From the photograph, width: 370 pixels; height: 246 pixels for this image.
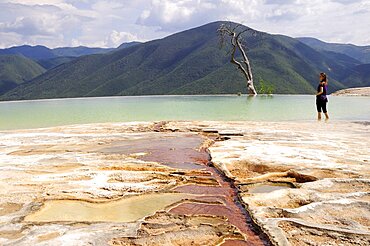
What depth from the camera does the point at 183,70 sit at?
90.6 metres

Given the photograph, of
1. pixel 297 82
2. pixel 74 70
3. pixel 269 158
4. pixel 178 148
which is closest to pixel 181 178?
pixel 269 158

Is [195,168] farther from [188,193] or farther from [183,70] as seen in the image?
[183,70]

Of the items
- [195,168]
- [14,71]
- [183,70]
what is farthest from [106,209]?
[14,71]

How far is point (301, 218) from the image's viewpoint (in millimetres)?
4027

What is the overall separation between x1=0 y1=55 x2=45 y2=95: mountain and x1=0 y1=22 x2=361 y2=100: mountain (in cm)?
2692

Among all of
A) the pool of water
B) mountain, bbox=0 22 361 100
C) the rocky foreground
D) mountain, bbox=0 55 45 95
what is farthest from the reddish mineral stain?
mountain, bbox=0 55 45 95

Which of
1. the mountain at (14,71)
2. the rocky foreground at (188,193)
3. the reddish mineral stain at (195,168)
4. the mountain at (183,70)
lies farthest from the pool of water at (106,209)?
the mountain at (14,71)

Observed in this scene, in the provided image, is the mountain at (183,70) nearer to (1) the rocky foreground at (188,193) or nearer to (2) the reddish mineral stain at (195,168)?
(2) the reddish mineral stain at (195,168)

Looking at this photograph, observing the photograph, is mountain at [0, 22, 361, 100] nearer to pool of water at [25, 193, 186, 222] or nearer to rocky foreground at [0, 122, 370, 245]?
rocky foreground at [0, 122, 370, 245]

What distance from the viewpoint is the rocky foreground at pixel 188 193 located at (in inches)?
146

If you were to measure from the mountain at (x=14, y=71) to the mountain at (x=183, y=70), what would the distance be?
2692cm

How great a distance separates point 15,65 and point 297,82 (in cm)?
13183

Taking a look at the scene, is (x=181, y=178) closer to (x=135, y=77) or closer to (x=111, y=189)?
(x=111, y=189)

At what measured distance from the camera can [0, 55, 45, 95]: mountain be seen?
469 ft
